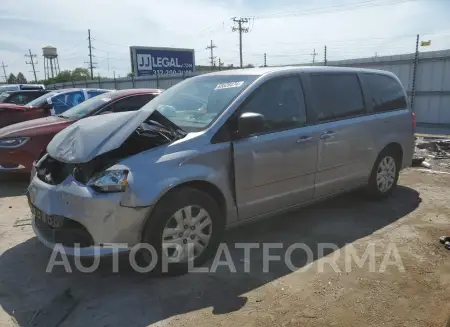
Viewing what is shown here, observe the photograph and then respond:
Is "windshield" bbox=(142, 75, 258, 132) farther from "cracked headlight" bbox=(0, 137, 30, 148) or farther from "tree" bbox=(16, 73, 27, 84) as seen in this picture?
"tree" bbox=(16, 73, 27, 84)

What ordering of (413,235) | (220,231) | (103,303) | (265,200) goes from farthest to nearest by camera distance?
1. (413,235)
2. (265,200)
3. (220,231)
4. (103,303)

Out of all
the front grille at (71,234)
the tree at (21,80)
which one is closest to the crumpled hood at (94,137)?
the front grille at (71,234)

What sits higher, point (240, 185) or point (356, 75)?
point (356, 75)

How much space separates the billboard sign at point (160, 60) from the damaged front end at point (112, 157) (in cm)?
2765

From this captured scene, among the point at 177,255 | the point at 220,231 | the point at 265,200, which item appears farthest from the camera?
the point at 265,200

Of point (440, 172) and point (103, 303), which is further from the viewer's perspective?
point (440, 172)

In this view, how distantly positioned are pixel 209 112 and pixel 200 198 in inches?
33.9

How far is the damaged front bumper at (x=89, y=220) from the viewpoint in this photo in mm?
2959

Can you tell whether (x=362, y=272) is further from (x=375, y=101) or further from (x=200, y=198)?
(x=375, y=101)

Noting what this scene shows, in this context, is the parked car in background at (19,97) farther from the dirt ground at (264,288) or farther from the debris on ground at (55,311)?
the debris on ground at (55,311)

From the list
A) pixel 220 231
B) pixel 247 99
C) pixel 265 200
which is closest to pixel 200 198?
pixel 220 231

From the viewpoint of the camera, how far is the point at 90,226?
2988 mm

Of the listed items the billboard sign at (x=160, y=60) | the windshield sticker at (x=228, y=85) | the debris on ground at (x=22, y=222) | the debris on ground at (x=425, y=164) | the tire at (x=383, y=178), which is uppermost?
the billboard sign at (x=160, y=60)

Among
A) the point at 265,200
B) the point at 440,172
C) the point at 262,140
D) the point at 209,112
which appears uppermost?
the point at 209,112
